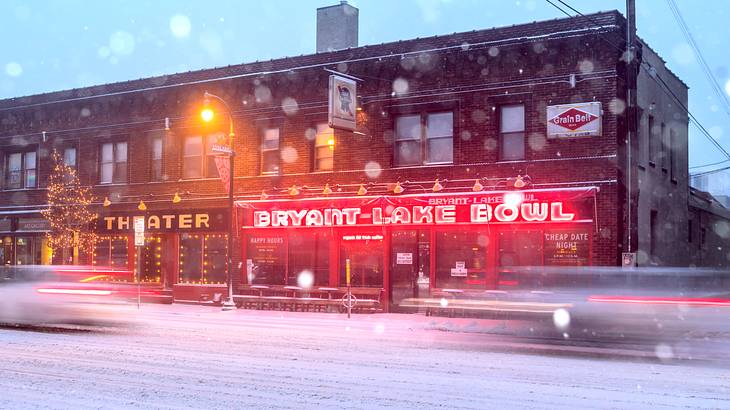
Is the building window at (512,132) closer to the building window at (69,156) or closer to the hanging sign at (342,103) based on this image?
the hanging sign at (342,103)

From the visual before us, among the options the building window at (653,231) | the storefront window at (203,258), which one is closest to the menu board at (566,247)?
the building window at (653,231)

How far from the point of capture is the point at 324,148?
26.7 m

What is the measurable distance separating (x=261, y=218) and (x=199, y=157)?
4.21m

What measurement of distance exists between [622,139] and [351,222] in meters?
8.75

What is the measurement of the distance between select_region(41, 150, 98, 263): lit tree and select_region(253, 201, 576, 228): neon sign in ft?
27.3

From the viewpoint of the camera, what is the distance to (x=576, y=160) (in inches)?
865

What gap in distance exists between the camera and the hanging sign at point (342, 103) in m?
23.8

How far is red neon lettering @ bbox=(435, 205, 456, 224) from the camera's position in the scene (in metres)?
23.5

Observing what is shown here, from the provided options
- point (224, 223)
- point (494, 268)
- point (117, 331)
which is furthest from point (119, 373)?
point (224, 223)

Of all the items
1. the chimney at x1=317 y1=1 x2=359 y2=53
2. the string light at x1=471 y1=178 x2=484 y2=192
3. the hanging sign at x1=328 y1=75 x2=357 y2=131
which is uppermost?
the chimney at x1=317 y1=1 x2=359 y2=53

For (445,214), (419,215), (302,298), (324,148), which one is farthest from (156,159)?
(445,214)

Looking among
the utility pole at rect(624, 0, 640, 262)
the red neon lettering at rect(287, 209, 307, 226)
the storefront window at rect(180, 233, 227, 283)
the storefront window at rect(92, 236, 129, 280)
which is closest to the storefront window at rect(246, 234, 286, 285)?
the red neon lettering at rect(287, 209, 307, 226)

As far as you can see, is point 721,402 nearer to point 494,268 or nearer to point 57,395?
point 57,395

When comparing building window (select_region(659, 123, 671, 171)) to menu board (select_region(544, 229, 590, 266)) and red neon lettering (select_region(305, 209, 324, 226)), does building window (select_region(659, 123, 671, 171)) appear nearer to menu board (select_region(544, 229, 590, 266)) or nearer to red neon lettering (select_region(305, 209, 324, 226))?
menu board (select_region(544, 229, 590, 266))
